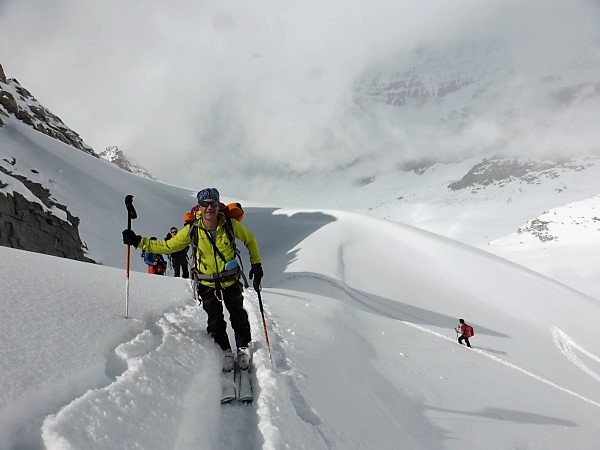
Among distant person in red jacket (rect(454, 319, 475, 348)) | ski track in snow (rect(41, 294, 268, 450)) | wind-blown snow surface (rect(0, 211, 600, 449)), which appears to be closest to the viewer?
ski track in snow (rect(41, 294, 268, 450))

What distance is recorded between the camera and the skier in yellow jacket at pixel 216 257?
5.02m

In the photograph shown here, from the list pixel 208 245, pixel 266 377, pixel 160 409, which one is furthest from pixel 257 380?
pixel 208 245

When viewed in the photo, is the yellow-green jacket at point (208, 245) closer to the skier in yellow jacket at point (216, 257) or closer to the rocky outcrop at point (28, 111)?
the skier in yellow jacket at point (216, 257)

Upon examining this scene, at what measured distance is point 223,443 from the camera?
10.8ft

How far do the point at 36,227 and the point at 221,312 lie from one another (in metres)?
21.5

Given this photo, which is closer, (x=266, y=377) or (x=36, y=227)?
(x=266, y=377)

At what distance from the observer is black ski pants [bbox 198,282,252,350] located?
5.13m

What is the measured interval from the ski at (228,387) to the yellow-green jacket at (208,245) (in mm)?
1121

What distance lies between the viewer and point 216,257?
5035 millimetres

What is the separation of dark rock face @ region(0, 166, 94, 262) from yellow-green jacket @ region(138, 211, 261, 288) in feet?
63.9

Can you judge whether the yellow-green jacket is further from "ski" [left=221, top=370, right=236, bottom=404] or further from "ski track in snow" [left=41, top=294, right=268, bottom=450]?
"ski" [left=221, top=370, right=236, bottom=404]

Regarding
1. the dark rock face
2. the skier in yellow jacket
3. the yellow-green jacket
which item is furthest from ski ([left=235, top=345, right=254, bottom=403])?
the dark rock face

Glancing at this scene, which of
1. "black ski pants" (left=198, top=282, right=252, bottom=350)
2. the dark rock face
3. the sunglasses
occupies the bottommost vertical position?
"black ski pants" (left=198, top=282, right=252, bottom=350)

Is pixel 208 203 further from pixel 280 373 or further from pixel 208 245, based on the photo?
pixel 280 373
